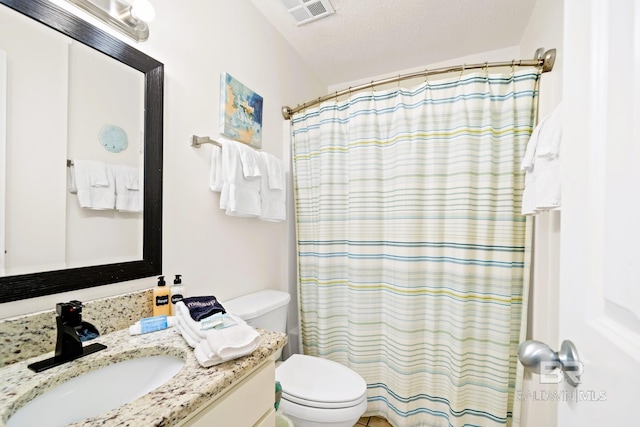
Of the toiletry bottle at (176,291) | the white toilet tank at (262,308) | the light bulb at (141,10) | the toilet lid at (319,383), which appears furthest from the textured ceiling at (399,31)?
the toilet lid at (319,383)

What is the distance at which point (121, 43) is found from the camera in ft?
2.96

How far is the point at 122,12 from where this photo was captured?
881 mm

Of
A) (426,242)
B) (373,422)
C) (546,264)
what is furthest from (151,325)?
(546,264)

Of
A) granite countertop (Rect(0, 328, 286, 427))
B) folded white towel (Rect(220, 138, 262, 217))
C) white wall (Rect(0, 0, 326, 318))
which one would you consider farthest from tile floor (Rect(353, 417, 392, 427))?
folded white towel (Rect(220, 138, 262, 217))

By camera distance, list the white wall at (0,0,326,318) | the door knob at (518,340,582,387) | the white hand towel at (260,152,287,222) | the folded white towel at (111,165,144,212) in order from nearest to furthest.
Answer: the door knob at (518,340,582,387), the folded white towel at (111,165,144,212), the white wall at (0,0,326,318), the white hand towel at (260,152,287,222)

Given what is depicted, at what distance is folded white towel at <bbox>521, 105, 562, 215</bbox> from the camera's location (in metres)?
0.87

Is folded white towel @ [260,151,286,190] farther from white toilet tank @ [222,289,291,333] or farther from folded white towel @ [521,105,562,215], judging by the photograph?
folded white towel @ [521,105,562,215]

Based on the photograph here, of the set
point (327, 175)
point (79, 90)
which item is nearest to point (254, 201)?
point (327, 175)

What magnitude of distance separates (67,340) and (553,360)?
106 cm

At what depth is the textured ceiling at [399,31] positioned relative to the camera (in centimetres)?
147

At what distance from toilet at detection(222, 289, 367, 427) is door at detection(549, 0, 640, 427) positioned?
0.81 metres

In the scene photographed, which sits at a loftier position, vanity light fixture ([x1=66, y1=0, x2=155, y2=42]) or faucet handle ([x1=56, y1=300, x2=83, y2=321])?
vanity light fixture ([x1=66, y1=0, x2=155, y2=42])

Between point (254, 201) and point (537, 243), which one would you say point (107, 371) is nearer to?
point (254, 201)

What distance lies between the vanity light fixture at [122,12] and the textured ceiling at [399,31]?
834mm
